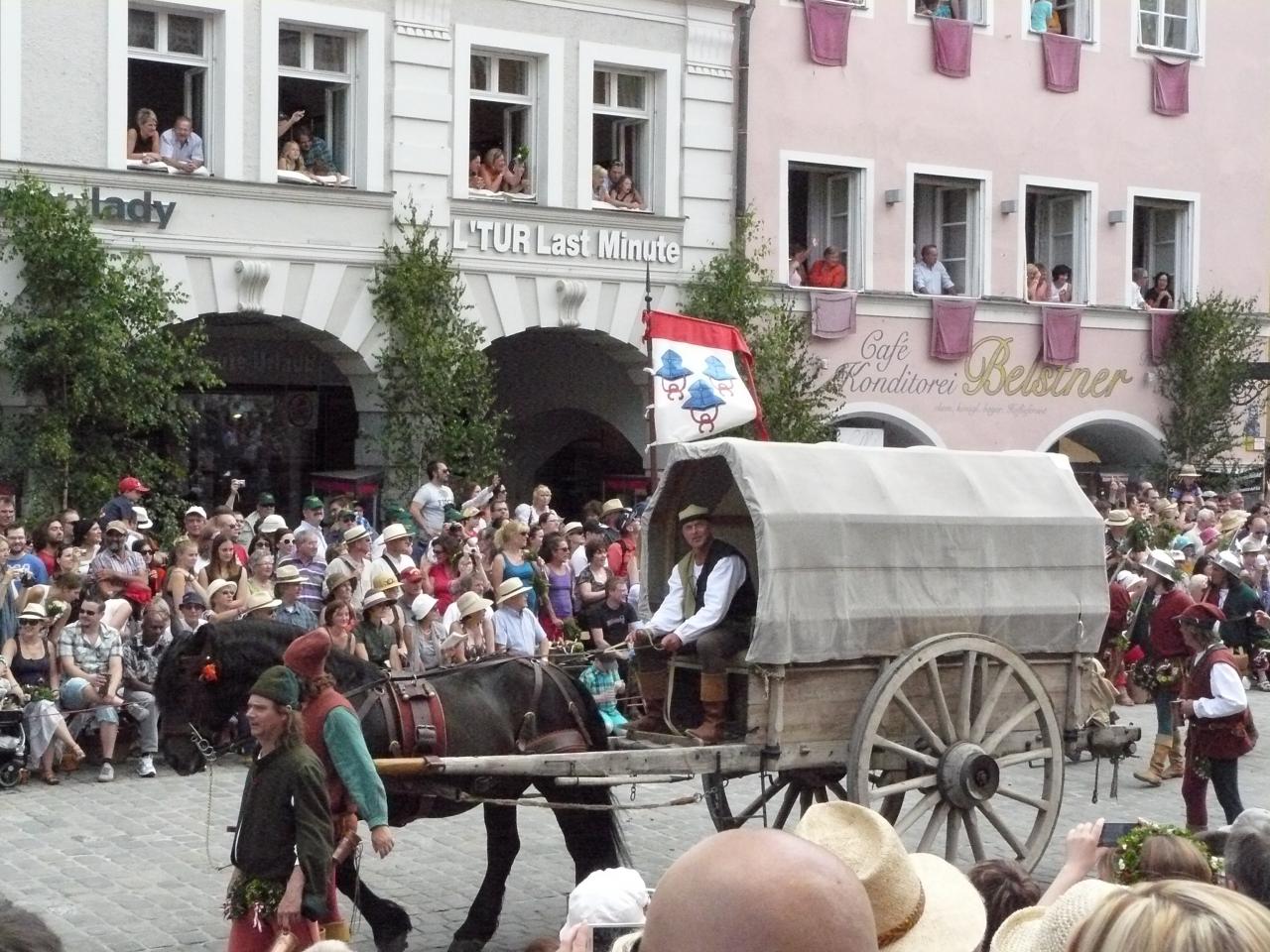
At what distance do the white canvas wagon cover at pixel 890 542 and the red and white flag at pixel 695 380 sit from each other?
17.4 ft

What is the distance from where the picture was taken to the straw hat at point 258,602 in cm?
1325

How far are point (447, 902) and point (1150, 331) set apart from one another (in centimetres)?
1909

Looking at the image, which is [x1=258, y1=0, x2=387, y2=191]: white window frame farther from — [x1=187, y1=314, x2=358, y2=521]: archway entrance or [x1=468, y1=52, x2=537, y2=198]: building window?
[x1=187, y1=314, x2=358, y2=521]: archway entrance

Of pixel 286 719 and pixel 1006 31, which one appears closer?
pixel 286 719

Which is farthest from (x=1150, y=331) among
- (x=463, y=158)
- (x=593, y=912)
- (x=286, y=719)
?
(x=593, y=912)

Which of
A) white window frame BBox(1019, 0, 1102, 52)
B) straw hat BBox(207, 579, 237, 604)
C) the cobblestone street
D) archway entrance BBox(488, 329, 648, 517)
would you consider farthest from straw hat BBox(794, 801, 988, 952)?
white window frame BBox(1019, 0, 1102, 52)

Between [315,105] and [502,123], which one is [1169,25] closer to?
[502,123]

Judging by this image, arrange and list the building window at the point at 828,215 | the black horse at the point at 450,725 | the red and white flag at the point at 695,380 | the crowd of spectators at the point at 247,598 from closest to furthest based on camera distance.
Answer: the black horse at the point at 450,725, the crowd of spectators at the point at 247,598, the red and white flag at the point at 695,380, the building window at the point at 828,215

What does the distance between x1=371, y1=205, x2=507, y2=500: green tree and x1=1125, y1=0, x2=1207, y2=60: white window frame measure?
Answer: 11304 millimetres

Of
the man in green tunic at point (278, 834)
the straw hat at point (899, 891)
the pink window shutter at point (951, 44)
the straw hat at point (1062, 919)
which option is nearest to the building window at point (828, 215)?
the pink window shutter at point (951, 44)

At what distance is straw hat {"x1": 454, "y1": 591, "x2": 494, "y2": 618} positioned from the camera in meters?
14.0

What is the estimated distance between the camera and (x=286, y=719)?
7.08 metres

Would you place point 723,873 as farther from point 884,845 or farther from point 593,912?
point 593,912

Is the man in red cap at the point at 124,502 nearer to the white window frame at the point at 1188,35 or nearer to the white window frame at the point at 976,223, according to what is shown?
the white window frame at the point at 976,223
